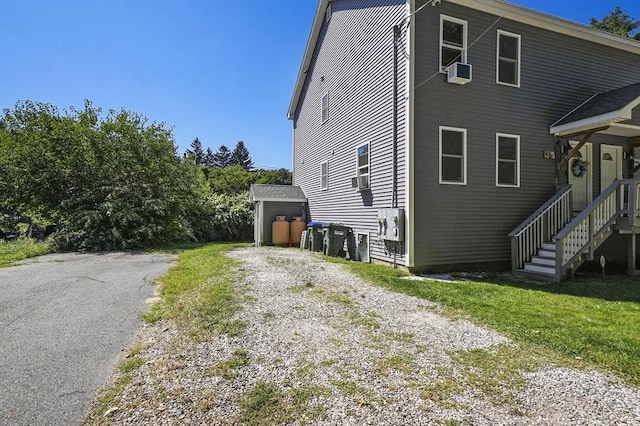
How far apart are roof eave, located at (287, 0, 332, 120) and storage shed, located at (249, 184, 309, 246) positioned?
4.34m

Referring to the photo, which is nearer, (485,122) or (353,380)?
(353,380)

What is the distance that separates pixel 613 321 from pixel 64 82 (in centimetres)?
1850

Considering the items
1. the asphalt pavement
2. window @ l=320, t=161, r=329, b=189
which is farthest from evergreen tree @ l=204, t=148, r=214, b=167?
the asphalt pavement

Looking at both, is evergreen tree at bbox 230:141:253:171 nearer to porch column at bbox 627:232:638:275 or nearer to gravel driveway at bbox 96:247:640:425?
porch column at bbox 627:232:638:275

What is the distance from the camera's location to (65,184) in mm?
Answer: 14352

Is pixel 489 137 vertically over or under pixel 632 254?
over

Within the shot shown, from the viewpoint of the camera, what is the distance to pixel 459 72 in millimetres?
8008

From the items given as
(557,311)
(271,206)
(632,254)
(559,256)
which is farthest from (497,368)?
(271,206)

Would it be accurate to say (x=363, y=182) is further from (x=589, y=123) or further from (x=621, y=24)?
(x=621, y=24)

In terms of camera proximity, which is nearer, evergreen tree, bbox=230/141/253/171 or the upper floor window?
the upper floor window

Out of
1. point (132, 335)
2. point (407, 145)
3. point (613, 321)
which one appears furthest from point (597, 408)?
point (407, 145)

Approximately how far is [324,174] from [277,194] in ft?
8.43

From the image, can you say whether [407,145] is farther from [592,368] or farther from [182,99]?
[182,99]

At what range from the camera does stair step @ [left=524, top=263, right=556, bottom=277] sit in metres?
7.59
